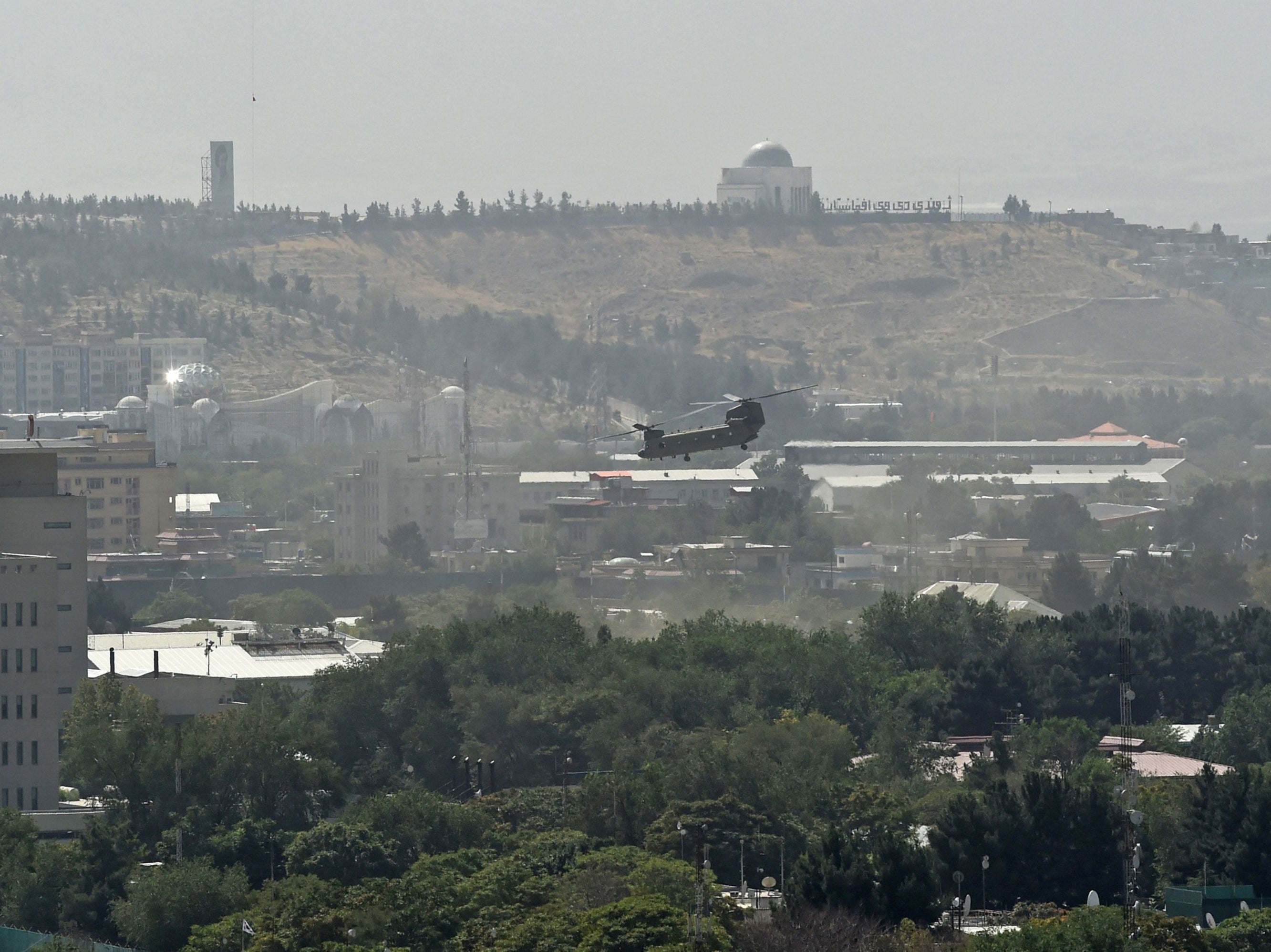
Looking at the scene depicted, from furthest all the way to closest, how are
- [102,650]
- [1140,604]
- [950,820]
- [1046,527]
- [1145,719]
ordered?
[1046,527] < [1140,604] < [102,650] < [1145,719] < [950,820]

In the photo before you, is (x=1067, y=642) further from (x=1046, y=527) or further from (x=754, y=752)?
(x=1046, y=527)

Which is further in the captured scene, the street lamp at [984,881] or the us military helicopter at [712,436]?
the us military helicopter at [712,436]

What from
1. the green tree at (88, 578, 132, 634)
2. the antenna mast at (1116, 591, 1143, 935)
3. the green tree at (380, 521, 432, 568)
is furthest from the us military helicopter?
the green tree at (380, 521, 432, 568)

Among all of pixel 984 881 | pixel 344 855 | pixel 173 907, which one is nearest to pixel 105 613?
pixel 344 855

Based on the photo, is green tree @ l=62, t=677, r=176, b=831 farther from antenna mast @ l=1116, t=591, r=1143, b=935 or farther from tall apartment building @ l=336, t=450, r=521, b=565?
tall apartment building @ l=336, t=450, r=521, b=565

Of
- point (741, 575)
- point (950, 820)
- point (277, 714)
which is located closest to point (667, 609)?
point (741, 575)

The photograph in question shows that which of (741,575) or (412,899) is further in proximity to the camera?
(741,575)

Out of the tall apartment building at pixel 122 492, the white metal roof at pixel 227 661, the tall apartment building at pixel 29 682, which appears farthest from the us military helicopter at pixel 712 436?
the tall apartment building at pixel 122 492

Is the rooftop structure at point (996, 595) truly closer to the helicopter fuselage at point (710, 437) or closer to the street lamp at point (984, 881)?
the helicopter fuselage at point (710, 437)
